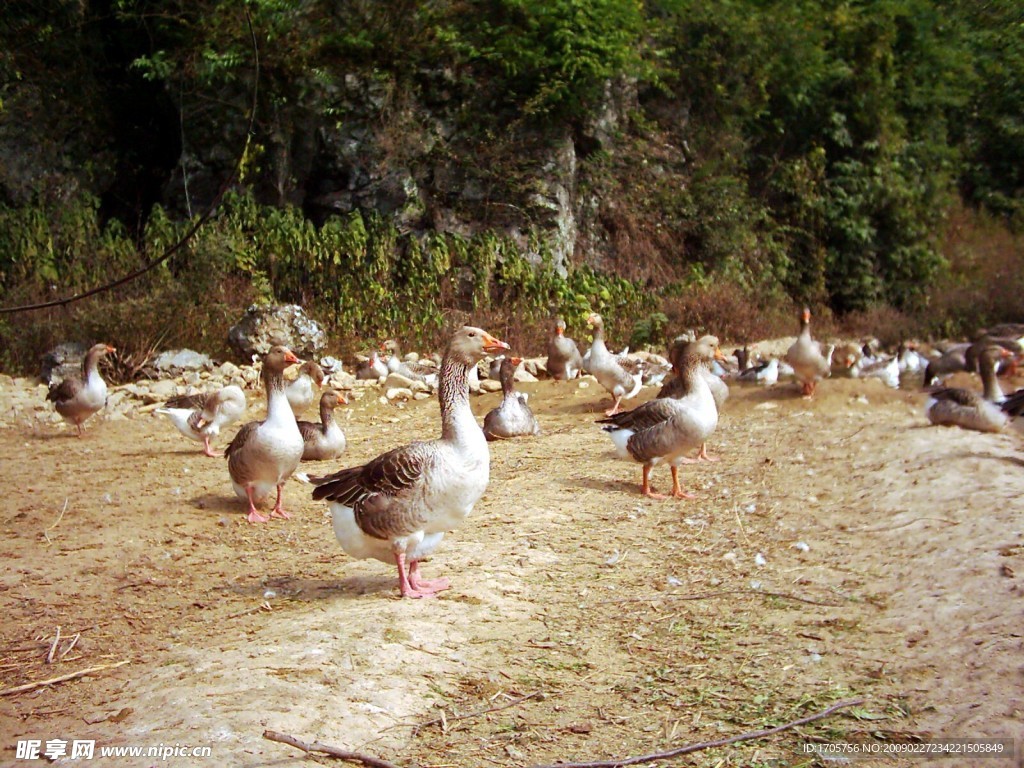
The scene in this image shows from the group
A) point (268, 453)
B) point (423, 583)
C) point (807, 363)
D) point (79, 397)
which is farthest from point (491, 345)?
point (807, 363)

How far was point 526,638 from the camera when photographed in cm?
523

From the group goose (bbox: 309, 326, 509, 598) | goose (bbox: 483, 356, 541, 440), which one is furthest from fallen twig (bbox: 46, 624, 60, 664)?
goose (bbox: 483, 356, 541, 440)

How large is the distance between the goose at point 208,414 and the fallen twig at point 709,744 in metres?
7.15

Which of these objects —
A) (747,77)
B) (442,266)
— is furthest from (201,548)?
(747,77)

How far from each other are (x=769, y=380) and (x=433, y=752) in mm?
11489

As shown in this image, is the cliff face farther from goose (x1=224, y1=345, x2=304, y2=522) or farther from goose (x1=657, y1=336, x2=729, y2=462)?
goose (x1=224, y1=345, x2=304, y2=522)

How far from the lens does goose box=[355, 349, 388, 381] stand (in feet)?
49.5

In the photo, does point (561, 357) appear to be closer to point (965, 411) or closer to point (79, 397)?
point (965, 411)

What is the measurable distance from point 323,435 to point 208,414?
1381 mm

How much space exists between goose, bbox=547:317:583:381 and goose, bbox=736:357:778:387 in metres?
2.72

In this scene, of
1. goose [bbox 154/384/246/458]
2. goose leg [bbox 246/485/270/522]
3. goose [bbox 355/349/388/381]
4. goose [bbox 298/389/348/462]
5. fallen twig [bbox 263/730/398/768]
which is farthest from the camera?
goose [bbox 355/349/388/381]

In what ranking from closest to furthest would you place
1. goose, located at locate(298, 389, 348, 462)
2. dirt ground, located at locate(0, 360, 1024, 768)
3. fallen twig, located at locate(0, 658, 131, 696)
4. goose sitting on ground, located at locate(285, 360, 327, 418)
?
dirt ground, located at locate(0, 360, 1024, 768) < fallen twig, located at locate(0, 658, 131, 696) < goose, located at locate(298, 389, 348, 462) < goose sitting on ground, located at locate(285, 360, 327, 418)

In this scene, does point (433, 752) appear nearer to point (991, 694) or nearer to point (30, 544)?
point (991, 694)

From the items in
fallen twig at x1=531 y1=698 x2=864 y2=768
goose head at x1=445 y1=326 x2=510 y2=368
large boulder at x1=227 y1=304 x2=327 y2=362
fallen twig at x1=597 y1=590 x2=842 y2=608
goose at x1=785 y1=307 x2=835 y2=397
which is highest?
goose head at x1=445 y1=326 x2=510 y2=368
